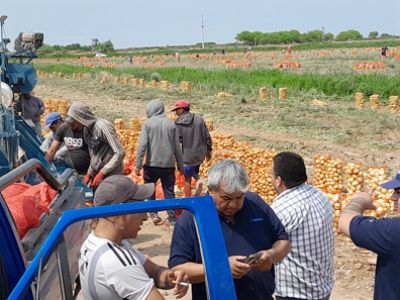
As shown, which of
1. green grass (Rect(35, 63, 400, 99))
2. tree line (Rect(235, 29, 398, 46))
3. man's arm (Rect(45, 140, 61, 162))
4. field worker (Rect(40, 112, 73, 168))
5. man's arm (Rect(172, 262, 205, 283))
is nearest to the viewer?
man's arm (Rect(172, 262, 205, 283))

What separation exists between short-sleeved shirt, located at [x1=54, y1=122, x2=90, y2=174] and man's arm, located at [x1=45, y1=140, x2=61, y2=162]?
0.07m

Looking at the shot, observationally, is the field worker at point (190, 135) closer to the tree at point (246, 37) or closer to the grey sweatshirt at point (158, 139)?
the grey sweatshirt at point (158, 139)

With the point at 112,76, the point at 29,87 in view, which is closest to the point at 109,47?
the point at 112,76

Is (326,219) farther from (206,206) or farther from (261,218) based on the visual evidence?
(206,206)

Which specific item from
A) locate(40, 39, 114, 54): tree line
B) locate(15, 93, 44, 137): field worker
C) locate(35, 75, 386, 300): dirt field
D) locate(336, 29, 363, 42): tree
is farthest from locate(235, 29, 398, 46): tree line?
locate(15, 93, 44, 137): field worker

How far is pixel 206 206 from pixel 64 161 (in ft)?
18.3

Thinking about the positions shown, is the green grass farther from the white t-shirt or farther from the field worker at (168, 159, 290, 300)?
the white t-shirt

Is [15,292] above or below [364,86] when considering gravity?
above

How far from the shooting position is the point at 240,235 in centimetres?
329

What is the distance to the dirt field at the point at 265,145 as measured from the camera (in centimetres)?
652

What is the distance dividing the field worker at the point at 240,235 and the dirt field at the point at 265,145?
2.57 meters

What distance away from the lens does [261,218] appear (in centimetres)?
337

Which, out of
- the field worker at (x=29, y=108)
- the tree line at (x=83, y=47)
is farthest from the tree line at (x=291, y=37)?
the field worker at (x=29, y=108)

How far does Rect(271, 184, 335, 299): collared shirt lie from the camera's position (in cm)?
370
